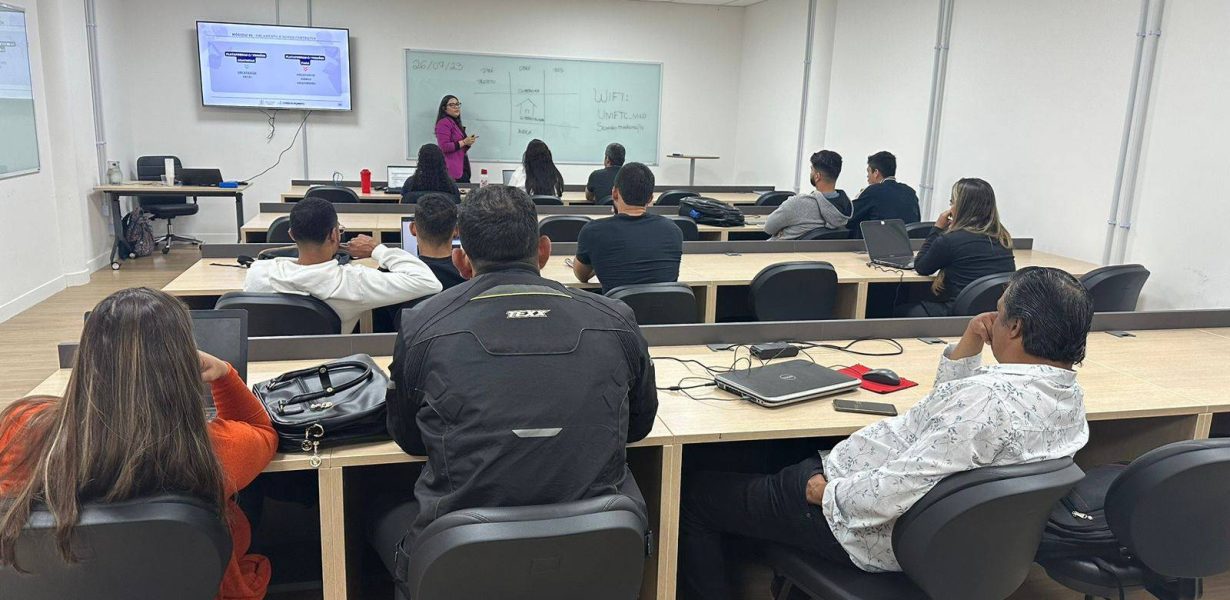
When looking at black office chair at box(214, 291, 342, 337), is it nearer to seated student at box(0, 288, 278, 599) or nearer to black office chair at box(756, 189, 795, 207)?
seated student at box(0, 288, 278, 599)

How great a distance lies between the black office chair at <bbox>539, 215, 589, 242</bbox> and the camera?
5.11m

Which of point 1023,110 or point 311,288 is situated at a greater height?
point 1023,110

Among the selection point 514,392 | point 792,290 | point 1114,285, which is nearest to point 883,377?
point 514,392

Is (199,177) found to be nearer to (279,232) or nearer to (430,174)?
(430,174)

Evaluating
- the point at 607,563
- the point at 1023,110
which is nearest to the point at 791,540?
the point at 607,563

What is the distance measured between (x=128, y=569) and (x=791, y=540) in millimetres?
1353

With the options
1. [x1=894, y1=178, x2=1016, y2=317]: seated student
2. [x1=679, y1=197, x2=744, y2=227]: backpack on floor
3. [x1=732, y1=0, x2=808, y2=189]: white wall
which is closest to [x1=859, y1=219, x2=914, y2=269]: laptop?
[x1=894, y1=178, x2=1016, y2=317]: seated student

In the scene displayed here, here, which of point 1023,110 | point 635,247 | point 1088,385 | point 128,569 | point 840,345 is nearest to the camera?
point 128,569

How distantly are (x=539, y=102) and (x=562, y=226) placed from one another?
447 cm

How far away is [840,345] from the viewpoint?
2.86 m

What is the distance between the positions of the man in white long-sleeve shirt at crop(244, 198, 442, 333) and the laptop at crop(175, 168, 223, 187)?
17.3 feet

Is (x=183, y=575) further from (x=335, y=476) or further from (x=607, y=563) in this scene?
(x=607, y=563)

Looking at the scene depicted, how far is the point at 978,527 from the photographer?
5.29ft

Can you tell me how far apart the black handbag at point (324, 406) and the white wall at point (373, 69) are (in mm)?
6966
